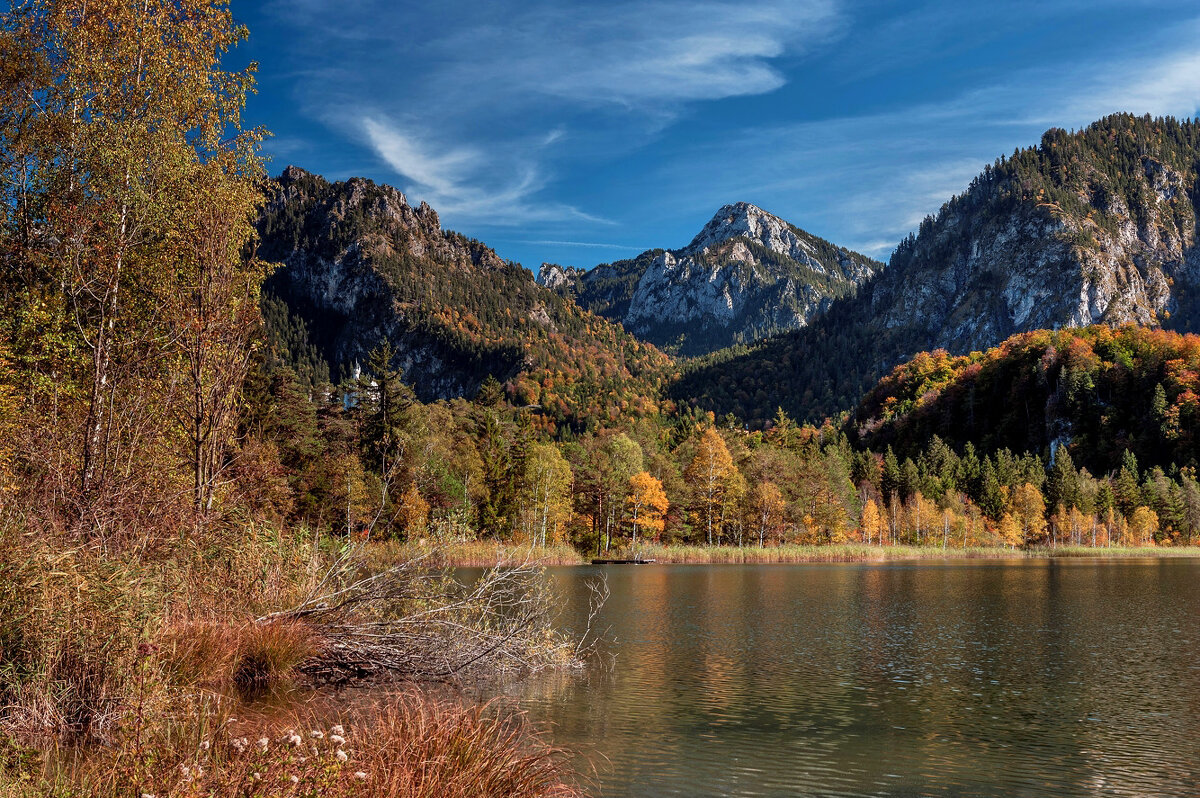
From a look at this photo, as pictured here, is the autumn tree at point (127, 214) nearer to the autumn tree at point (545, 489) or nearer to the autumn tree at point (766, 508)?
the autumn tree at point (545, 489)

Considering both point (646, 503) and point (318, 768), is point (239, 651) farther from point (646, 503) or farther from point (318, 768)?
point (646, 503)

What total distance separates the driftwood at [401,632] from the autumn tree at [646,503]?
6771 centimetres

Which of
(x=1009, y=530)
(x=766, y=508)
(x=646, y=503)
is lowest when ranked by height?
(x=1009, y=530)

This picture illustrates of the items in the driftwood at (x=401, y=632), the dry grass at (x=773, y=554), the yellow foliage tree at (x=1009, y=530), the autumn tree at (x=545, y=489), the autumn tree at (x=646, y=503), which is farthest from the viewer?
the yellow foliage tree at (x=1009, y=530)

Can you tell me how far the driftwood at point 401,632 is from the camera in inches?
639

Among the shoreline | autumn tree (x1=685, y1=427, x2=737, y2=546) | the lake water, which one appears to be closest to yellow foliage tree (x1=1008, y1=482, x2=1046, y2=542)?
the shoreline

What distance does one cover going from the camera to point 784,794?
1209 cm

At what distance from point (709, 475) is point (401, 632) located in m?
75.8

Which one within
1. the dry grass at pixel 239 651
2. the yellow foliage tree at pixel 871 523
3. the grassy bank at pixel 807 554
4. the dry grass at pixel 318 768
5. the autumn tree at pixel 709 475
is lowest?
the grassy bank at pixel 807 554

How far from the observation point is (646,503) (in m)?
88.4

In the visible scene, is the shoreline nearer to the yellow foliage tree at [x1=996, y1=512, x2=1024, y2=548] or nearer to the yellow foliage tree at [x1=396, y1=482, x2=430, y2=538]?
the yellow foliage tree at [x1=396, y1=482, x2=430, y2=538]

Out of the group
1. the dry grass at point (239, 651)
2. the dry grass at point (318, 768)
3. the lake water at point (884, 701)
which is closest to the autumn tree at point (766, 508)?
the lake water at point (884, 701)

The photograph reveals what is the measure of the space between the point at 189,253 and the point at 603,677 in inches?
572

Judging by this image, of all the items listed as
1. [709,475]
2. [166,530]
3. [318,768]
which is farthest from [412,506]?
[318,768]
